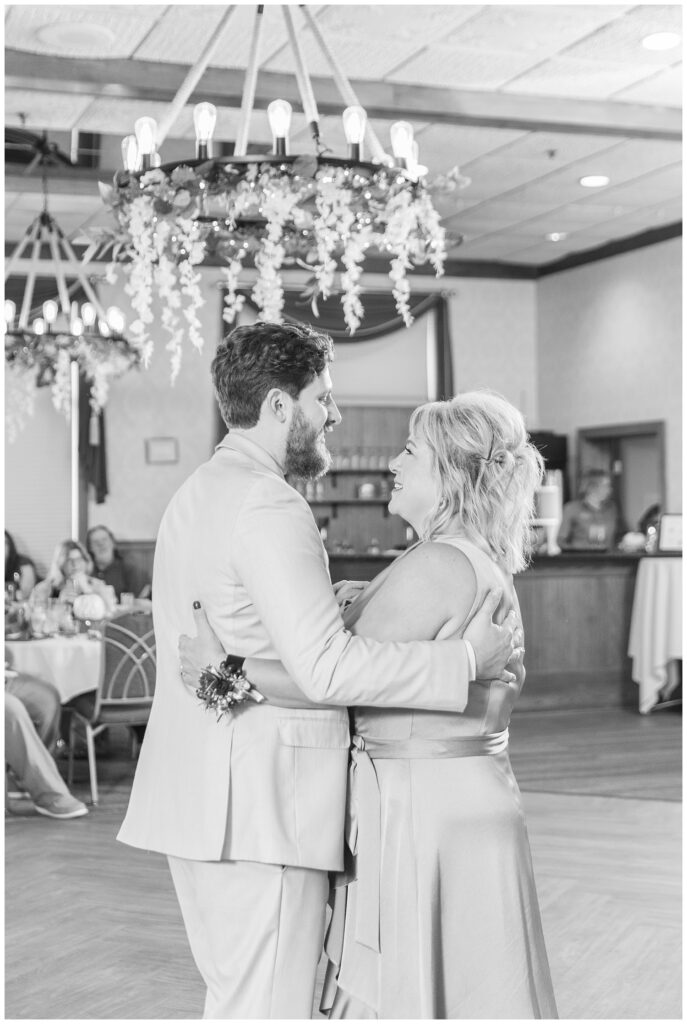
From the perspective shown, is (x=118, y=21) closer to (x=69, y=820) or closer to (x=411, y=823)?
(x=69, y=820)

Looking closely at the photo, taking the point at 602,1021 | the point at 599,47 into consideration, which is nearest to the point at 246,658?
the point at 602,1021

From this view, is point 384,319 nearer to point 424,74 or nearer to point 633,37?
point 424,74

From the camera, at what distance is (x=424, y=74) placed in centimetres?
720

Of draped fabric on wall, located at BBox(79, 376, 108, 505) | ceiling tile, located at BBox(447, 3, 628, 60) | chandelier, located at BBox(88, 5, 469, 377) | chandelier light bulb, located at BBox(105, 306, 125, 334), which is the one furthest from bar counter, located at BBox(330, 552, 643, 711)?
chandelier, located at BBox(88, 5, 469, 377)

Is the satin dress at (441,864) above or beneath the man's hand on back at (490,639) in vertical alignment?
beneath

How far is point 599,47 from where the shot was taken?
6844 mm

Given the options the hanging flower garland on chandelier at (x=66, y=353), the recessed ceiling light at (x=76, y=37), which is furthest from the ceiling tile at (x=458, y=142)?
the hanging flower garland on chandelier at (x=66, y=353)

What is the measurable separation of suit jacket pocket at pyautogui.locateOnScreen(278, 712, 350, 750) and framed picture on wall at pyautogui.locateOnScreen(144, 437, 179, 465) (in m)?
10.6

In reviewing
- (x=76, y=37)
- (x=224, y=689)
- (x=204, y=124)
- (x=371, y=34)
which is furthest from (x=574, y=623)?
(x=224, y=689)

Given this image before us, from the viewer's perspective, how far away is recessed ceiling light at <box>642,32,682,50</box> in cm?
666

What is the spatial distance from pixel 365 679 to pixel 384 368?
11514 millimetres

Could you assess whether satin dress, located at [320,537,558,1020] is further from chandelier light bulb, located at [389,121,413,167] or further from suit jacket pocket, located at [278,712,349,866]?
chandelier light bulb, located at [389,121,413,167]

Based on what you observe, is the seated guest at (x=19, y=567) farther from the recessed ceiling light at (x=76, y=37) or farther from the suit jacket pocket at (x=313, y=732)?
the suit jacket pocket at (x=313, y=732)

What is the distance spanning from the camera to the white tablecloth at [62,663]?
6.82 meters
